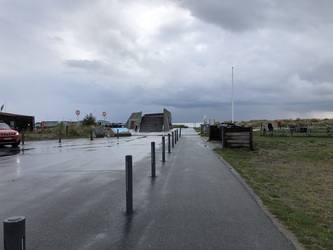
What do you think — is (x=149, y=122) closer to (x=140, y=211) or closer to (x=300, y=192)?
(x=300, y=192)

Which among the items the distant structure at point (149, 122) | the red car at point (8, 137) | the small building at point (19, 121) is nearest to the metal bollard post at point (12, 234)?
the red car at point (8, 137)

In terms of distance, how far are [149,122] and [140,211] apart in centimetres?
5573

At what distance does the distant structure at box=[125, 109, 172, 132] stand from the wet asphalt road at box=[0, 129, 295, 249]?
149 ft

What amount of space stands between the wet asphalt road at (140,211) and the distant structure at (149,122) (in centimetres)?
4543

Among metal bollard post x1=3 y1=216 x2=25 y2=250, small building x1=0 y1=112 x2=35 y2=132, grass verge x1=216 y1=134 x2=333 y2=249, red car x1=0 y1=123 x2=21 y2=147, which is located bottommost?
grass verge x1=216 y1=134 x2=333 y2=249

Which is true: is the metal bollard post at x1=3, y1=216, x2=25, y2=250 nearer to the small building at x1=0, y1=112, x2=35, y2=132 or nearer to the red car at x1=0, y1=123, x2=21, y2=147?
the red car at x1=0, y1=123, x2=21, y2=147

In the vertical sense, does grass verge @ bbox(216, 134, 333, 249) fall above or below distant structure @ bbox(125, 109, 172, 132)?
below

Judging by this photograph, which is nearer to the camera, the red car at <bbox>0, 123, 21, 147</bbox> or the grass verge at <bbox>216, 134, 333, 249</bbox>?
the grass verge at <bbox>216, 134, 333, 249</bbox>

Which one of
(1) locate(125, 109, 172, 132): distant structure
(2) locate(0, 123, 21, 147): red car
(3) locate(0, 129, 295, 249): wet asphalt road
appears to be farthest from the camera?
(1) locate(125, 109, 172, 132): distant structure

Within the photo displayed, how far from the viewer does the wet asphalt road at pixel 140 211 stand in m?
4.60

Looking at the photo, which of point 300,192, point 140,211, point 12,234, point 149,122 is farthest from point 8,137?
point 149,122

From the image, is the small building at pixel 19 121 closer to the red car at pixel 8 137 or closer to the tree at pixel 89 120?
the tree at pixel 89 120

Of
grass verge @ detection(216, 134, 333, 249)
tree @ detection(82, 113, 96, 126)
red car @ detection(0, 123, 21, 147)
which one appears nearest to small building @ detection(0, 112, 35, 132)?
tree @ detection(82, 113, 96, 126)

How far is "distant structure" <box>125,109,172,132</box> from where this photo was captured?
5806 centimetres
